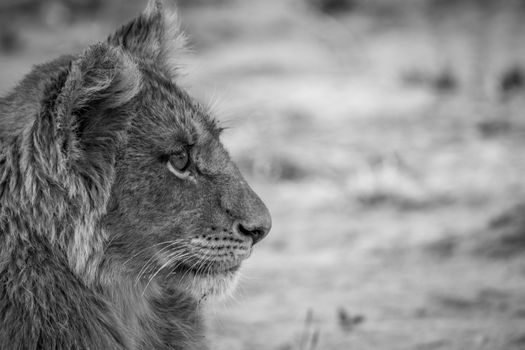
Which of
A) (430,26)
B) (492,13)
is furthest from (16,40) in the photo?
(492,13)

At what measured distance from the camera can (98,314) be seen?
12.5 feet

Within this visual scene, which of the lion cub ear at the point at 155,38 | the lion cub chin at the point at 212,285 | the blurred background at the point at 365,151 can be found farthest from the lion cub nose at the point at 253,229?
the lion cub ear at the point at 155,38

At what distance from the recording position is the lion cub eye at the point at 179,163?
404 cm

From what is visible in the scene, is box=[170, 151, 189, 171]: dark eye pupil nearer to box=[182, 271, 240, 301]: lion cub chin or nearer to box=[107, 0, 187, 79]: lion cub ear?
box=[182, 271, 240, 301]: lion cub chin

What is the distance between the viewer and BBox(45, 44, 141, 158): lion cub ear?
359 cm

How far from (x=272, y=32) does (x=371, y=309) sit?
25.3ft

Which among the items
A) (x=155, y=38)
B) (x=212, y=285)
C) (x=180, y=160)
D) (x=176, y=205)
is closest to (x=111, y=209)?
(x=176, y=205)

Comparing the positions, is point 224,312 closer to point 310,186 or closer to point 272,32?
point 310,186

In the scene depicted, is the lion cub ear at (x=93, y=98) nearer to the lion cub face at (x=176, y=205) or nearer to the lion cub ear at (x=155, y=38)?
the lion cub face at (x=176, y=205)

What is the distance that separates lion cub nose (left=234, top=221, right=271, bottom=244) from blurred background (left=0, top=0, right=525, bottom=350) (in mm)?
656

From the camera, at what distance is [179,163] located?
405cm

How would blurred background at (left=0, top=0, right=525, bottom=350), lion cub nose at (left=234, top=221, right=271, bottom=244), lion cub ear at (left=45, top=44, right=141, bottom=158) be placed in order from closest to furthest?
lion cub ear at (left=45, top=44, right=141, bottom=158), lion cub nose at (left=234, top=221, right=271, bottom=244), blurred background at (left=0, top=0, right=525, bottom=350)

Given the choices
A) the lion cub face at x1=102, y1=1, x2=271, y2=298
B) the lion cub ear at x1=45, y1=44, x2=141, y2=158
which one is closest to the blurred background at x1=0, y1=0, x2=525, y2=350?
the lion cub face at x1=102, y1=1, x2=271, y2=298

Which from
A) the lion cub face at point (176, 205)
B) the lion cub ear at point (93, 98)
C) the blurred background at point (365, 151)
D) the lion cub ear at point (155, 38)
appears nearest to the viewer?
the lion cub ear at point (93, 98)
